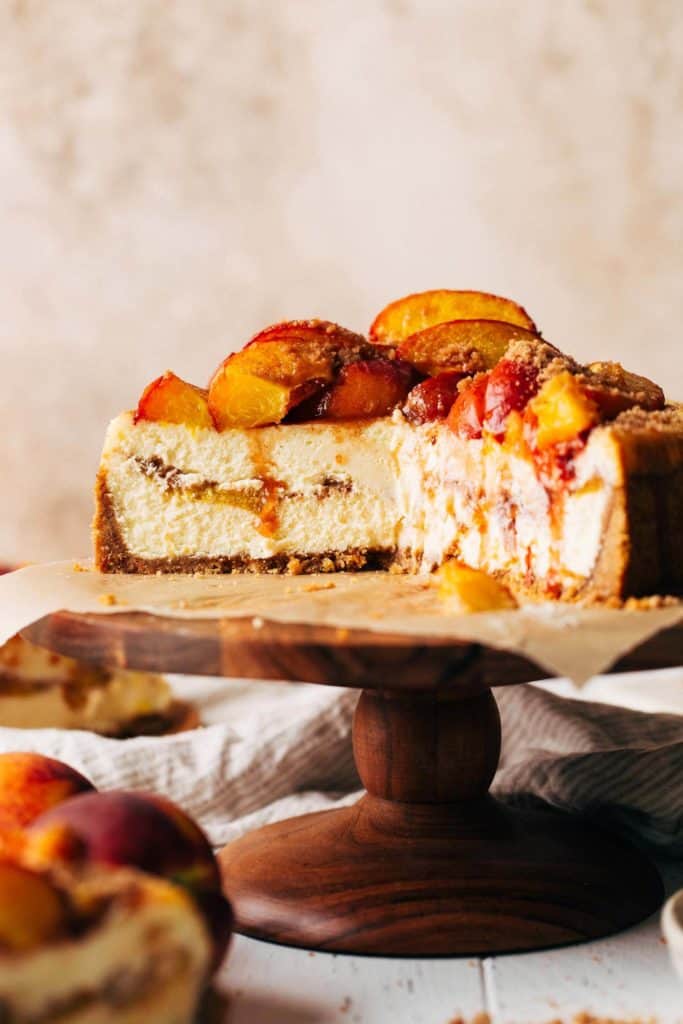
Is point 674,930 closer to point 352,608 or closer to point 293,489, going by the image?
point 352,608

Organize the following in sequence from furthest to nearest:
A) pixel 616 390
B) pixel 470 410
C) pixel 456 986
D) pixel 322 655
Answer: pixel 470 410, pixel 616 390, pixel 456 986, pixel 322 655

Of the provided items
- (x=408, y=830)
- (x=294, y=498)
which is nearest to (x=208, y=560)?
(x=294, y=498)

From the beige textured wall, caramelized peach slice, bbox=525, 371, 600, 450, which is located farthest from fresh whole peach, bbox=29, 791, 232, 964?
the beige textured wall

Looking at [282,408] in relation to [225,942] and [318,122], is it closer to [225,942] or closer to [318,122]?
[225,942]

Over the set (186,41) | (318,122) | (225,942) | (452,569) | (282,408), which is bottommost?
(225,942)

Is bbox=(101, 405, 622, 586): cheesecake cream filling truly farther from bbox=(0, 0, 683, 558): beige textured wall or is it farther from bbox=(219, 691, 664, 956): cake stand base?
bbox=(0, 0, 683, 558): beige textured wall

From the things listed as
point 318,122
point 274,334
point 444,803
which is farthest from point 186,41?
point 444,803

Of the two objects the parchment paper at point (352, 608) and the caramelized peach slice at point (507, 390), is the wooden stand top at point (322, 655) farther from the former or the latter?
the caramelized peach slice at point (507, 390)
